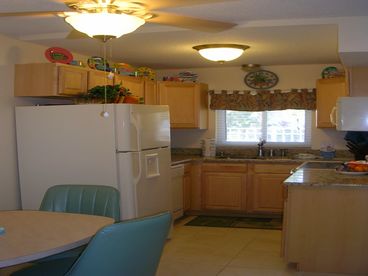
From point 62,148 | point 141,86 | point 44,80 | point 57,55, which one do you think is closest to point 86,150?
point 62,148

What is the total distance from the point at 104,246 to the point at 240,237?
11.1 ft

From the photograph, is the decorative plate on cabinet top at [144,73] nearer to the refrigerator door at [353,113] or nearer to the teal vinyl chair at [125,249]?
the refrigerator door at [353,113]

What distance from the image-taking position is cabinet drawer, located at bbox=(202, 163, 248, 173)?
20.4 ft

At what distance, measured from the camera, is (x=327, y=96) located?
5.98 meters

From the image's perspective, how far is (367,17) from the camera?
3699 mm

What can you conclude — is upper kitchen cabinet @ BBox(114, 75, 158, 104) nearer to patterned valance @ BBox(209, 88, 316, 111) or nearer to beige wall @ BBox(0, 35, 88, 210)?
patterned valance @ BBox(209, 88, 316, 111)

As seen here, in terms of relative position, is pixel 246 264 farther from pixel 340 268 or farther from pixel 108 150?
pixel 108 150

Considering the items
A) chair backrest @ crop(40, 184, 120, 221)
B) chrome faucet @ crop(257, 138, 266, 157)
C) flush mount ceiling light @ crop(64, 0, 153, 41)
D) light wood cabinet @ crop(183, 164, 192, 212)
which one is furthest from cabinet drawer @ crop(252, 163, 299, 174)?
flush mount ceiling light @ crop(64, 0, 153, 41)

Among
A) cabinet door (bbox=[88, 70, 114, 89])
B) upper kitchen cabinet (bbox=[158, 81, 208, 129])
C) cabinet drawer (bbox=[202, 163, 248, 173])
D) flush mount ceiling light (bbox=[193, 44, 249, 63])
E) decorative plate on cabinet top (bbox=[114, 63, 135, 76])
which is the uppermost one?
flush mount ceiling light (bbox=[193, 44, 249, 63])

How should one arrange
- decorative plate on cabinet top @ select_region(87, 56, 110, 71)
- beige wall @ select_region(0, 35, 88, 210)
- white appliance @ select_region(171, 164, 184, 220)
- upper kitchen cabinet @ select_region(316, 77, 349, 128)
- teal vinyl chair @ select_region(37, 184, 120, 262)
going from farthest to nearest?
upper kitchen cabinet @ select_region(316, 77, 349, 128) → white appliance @ select_region(171, 164, 184, 220) → decorative plate on cabinet top @ select_region(87, 56, 110, 71) → beige wall @ select_region(0, 35, 88, 210) → teal vinyl chair @ select_region(37, 184, 120, 262)

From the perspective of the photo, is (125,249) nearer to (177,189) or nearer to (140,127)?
(140,127)

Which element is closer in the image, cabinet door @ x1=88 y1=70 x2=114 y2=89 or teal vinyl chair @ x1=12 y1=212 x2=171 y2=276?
teal vinyl chair @ x1=12 y1=212 x2=171 y2=276

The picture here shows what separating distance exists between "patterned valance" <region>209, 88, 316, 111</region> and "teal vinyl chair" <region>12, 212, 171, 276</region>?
4.56 meters

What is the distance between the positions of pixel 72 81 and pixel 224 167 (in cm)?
251
